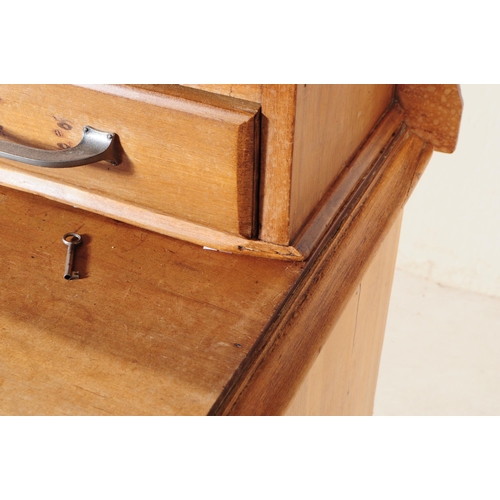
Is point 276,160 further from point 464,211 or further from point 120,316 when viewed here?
point 464,211

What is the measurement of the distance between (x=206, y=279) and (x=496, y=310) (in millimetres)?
1208

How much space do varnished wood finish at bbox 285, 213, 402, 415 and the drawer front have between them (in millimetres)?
152

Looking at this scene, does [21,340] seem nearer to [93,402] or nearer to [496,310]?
[93,402]

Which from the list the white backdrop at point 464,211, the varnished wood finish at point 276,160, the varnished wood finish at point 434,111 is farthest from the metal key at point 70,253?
the white backdrop at point 464,211

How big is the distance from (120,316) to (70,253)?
8 centimetres

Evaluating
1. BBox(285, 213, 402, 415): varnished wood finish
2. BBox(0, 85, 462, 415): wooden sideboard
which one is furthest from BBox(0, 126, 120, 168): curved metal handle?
BBox(285, 213, 402, 415): varnished wood finish

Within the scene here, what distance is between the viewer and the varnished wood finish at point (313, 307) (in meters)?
0.43

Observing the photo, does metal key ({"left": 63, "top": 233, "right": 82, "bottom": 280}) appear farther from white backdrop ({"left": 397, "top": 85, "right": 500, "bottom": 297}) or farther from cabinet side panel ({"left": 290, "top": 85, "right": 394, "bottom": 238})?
white backdrop ({"left": 397, "top": 85, "right": 500, "bottom": 297})

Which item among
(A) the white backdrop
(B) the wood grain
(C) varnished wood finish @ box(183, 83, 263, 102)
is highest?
(C) varnished wood finish @ box(183, 83, 263, 102)

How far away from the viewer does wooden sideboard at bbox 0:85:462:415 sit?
16.8 inches

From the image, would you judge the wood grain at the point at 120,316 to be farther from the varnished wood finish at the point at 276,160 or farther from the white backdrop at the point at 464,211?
the white backdrop at the point at 464,211

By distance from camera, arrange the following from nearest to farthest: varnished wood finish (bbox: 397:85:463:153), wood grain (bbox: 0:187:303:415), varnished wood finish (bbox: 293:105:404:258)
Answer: wood grain (bbox: 0:187:303:415) → varnished wood finish (bbox: 293:105:404:258) → varnished wood finish (bbox: 397:85:463:153)

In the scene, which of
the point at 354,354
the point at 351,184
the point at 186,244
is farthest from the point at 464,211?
the point at 186,244

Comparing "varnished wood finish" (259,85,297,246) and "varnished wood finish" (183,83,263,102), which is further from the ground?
"varnished wood finish" (183,83,263,102)
